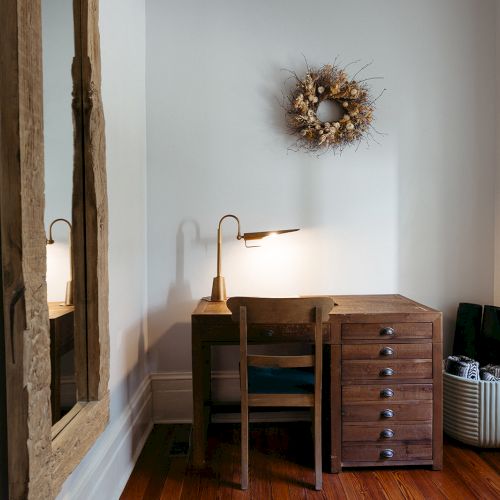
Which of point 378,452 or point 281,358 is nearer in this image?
point 281,358

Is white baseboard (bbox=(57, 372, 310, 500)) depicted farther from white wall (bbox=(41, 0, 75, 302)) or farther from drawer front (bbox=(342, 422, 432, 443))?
white wall (bbox=(41, 0, 75, 302))

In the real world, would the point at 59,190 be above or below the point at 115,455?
above

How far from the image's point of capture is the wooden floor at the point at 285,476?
1914 millimetres

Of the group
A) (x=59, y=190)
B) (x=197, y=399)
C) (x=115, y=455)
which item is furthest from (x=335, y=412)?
(x=59, y=190)

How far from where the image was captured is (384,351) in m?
2.09

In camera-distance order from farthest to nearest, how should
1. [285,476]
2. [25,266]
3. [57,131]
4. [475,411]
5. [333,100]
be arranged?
[333,100] < [475,411] < [285,476] < [57,131] < [25,266]

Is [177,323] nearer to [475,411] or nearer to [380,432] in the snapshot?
[380,432]

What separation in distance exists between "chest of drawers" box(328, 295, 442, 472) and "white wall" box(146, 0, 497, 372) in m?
0.61

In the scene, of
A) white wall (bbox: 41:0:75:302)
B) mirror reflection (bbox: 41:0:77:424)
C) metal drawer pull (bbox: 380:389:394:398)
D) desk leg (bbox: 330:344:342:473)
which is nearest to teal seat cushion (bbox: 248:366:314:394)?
desk leg (bbox: 330:344:342:473)

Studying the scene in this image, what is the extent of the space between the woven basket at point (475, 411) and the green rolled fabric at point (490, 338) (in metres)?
0.30

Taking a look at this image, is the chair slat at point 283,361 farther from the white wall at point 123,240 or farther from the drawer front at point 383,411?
the white wall at point 123,240

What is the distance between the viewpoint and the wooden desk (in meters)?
2.08

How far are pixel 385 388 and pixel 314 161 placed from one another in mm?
1353

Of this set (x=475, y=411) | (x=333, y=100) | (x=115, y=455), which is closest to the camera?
(x=115, y=455)
